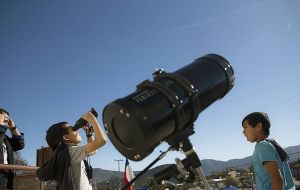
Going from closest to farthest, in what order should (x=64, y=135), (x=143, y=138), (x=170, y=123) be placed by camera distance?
(x=143, y=138) → (x=170, y=123) → (x=64, y=135)

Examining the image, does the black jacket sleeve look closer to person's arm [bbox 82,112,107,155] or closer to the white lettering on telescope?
person's arm [bbox 82,112,107,155]

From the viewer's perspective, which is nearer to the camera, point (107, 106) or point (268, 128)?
point (107, 106)

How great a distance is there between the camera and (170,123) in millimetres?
1759

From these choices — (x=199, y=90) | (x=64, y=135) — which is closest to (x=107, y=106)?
(x=199, y=90)

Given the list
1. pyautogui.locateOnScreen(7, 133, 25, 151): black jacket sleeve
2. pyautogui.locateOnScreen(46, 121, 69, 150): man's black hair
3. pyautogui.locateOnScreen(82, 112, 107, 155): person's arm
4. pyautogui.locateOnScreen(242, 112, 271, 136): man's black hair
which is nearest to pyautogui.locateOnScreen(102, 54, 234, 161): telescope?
pyautogui.locateOnScreen(82, 112, 107, 155): person's arm

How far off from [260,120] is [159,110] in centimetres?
226

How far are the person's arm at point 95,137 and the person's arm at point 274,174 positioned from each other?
180 cm

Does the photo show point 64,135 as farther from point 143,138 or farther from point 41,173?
point 143,138

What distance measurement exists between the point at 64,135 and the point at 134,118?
7.53 feet

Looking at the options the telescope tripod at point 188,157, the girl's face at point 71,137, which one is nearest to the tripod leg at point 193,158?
the telescope tripod at point 188,157

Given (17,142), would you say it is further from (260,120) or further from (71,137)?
(260,120)

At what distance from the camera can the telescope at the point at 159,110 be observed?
164 cm

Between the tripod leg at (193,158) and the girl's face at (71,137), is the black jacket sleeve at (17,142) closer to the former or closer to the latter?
the girl's face at (71,137)

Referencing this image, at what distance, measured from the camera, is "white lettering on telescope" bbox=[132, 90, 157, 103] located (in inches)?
67.9
